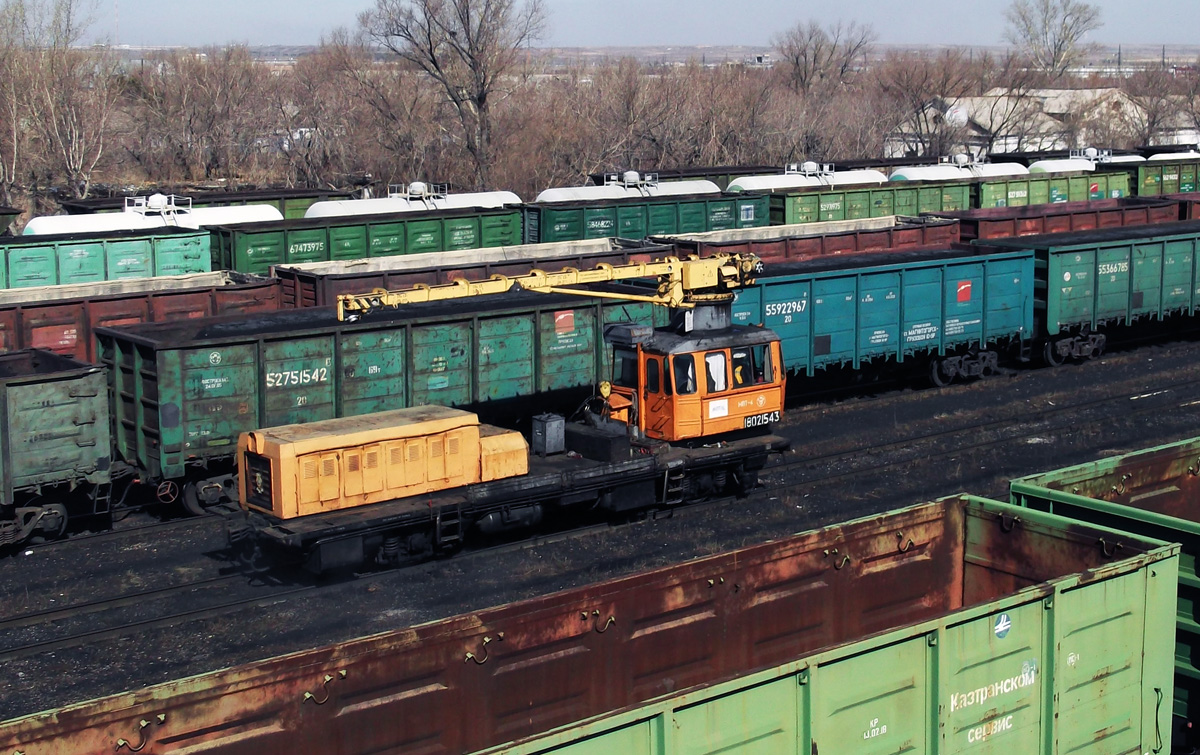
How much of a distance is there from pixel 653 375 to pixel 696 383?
573 millimetres

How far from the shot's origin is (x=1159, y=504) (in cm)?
1148

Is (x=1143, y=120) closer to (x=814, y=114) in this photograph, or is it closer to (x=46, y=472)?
(x=814, y=114)

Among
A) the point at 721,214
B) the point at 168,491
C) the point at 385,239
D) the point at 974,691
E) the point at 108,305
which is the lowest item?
the point at 168,491

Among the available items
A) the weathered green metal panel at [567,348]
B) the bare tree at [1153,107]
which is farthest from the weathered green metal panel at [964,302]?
the bare tree at [1153,107]

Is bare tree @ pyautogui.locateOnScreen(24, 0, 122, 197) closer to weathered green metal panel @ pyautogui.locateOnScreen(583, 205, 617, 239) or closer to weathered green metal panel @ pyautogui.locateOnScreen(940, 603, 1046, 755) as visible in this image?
weathered green metal panel @ pyautogui.locateOnScreen(583, 205, 617, 239)

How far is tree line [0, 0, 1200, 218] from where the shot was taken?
52438 millimetres

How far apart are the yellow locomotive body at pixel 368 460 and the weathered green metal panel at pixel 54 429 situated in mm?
2973

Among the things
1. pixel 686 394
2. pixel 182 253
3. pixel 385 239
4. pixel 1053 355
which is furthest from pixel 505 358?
pixel 1053 355

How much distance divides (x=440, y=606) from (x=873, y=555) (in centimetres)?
589

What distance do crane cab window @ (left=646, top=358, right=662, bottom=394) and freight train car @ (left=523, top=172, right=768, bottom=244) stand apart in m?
17.2

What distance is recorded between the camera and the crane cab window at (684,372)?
15.9 metres

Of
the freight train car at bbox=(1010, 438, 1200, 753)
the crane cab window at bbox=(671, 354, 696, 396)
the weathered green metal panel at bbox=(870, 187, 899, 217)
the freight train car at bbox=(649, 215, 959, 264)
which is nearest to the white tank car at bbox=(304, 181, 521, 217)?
the freight train car at bbox=(649, 215, 959, 264)

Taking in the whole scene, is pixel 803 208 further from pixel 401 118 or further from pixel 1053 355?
pixel 401 118

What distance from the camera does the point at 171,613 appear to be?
46.5 ft
